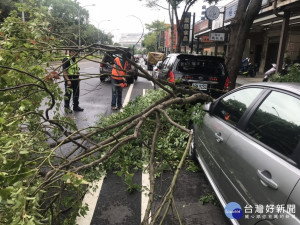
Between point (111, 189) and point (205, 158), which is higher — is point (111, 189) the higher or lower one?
the lower one

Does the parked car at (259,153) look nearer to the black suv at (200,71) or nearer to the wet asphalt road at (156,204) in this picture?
the wet asphalt road at (156,204)

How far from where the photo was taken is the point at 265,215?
188 cm

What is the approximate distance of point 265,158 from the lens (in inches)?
80.8

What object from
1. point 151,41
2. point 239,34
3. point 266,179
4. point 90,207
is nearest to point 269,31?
point 239,34

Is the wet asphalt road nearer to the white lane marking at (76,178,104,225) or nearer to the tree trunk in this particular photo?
the white lane marking at (76,178,104,225)

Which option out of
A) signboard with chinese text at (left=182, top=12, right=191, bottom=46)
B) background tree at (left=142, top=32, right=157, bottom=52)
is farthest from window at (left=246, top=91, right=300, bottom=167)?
background tree at (left=142, top=32, right=157, bottom=52)

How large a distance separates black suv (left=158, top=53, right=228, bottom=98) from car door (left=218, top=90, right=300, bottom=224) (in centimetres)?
417

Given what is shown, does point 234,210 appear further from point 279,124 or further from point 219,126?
point 219,126

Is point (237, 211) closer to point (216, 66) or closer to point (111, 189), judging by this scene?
point (111, 189)

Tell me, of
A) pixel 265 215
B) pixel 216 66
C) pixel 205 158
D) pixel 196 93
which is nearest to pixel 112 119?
pixel 196 93

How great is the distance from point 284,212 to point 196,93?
2440 mm

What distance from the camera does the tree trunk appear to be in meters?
6.59

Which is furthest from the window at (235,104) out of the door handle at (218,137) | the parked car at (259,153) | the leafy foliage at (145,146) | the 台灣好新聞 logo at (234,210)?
the 台灣好新聞 logo at (234,210)

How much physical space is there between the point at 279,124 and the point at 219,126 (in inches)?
36.7
